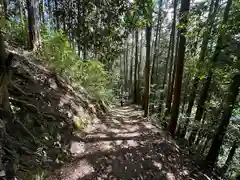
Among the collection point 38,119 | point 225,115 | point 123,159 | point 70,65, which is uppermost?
point 70,65

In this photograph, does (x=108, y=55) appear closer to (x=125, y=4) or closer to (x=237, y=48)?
(x=125, y=4)

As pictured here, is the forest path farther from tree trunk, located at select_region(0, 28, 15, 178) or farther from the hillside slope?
tree trunk, located at select_region(0, 28, 15, 178)

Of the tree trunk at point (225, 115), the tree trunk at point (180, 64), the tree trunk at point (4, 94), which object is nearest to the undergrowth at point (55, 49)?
the tree trunk at point (4, 94)

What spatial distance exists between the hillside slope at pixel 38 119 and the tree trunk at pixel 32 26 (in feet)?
2.11

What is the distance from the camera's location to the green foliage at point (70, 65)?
6.12m

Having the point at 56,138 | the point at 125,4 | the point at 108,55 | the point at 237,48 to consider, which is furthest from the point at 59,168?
the point at 108,55

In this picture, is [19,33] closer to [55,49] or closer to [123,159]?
[55,49]

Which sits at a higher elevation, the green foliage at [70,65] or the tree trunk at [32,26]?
the tree trunk at [32,26]

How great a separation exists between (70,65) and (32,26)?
2037 mm

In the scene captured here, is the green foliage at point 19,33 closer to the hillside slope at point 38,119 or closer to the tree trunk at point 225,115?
the hillside slope at point 38,119

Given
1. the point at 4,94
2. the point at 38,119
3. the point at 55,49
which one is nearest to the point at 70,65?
the point at 55,49

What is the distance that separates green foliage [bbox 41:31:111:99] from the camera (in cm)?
612

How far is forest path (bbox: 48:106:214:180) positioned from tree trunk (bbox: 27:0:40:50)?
12.8ft

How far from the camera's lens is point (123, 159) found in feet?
14.4
